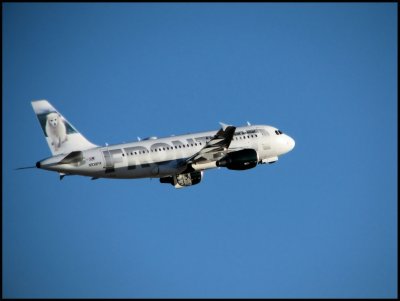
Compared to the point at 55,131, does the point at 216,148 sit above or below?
below

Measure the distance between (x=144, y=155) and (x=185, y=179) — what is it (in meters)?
5.68

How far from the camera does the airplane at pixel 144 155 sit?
78562 millimetres

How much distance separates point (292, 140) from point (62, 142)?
22.7m

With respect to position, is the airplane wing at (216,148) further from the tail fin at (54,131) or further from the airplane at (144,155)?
the tail fin at (54,131)

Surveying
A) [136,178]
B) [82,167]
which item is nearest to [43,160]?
[82,167]

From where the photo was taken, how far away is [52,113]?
→ 80.4 metres

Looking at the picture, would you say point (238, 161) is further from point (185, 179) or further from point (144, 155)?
point (144, 155)

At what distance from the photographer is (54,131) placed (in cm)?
8006

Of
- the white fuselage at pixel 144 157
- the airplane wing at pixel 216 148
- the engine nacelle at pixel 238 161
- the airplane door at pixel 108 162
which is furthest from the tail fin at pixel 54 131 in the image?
the engine nacelle at pixel 238 161

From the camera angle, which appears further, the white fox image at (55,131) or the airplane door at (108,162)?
the white fox image at (55,131)

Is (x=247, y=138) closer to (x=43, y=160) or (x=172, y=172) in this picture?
(x=172, y=172)

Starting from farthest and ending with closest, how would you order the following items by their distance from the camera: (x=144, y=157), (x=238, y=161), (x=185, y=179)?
1. (x=185, y=179)
2. (x=238, y=161)
3. (x=144, y=157)

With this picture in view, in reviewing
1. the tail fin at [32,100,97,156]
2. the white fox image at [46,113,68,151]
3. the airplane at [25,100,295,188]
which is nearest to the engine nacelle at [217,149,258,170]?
the airplane at [25,100,295,188]

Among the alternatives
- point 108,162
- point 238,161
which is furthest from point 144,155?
point 238,161
